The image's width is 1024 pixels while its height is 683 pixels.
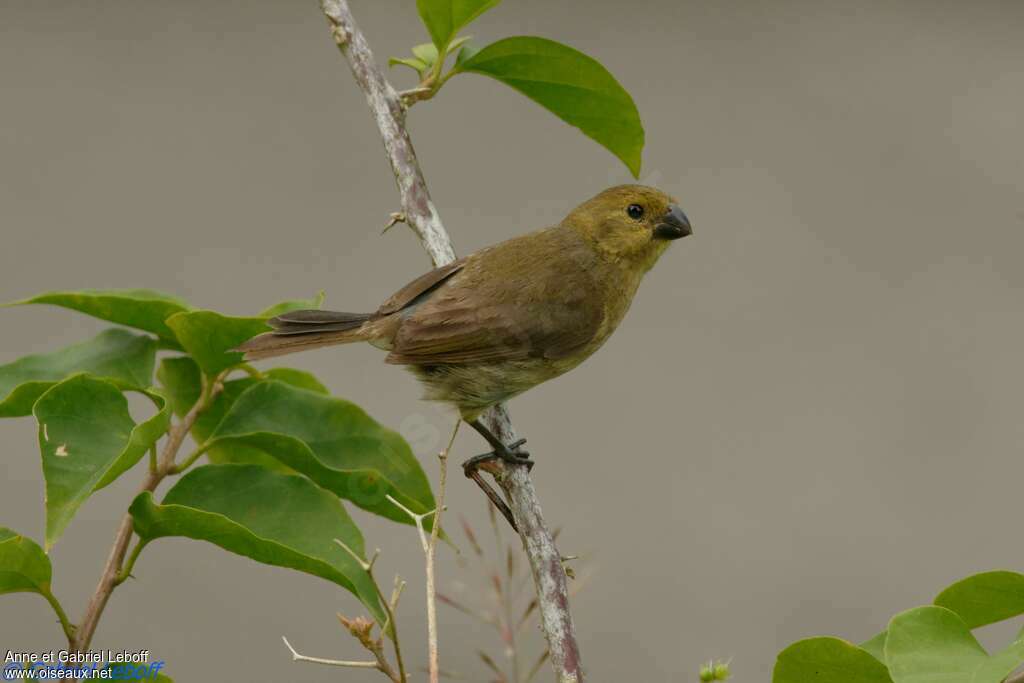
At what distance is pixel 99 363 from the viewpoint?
67.9 inches

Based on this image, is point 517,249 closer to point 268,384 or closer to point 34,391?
point 268,384

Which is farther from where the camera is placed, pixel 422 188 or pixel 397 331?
pixel 397 331

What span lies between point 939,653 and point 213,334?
1067 mm

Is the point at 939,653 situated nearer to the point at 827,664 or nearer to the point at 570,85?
the point at 827,664

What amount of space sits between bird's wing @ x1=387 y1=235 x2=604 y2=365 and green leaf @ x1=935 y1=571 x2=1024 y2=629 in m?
1.31

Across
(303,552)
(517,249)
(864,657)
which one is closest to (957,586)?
(864,657)

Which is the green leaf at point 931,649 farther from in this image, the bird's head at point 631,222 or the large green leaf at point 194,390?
the bird's head at point 631,222

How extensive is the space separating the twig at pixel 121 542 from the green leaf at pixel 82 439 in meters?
0.07

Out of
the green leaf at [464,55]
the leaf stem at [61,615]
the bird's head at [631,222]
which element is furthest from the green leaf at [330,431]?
the bird's head at [631,222]

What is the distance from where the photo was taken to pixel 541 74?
1.94 meters

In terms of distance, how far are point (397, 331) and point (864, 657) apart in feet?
5.08

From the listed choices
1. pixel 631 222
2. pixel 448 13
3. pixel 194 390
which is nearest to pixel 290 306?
pixel 194 390

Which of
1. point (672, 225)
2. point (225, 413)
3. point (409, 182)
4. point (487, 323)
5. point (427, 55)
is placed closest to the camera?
point (225, 413)

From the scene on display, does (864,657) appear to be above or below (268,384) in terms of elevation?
below
